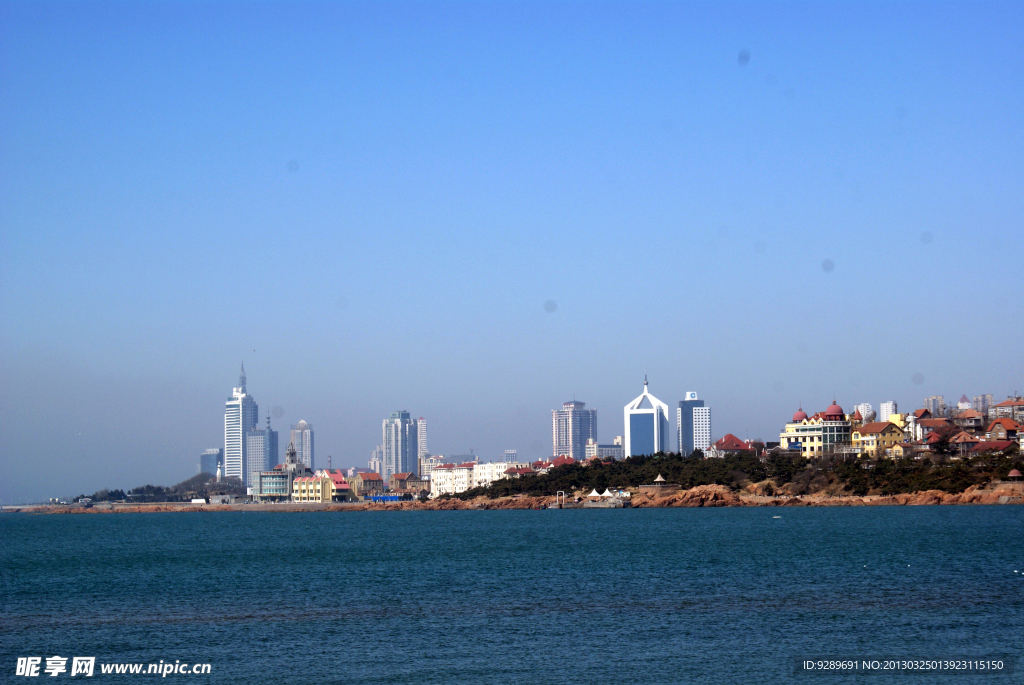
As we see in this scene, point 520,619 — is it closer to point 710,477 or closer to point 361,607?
point 361,607

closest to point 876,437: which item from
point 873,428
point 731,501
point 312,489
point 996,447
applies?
point 873,428

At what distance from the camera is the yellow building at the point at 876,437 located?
126 m

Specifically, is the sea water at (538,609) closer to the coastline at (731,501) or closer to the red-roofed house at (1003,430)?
the coastline at (731,501)

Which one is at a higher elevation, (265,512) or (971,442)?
(971,442)

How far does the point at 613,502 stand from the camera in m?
124

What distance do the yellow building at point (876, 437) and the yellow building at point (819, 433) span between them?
159cm

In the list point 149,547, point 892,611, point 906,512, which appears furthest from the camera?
point 906,512

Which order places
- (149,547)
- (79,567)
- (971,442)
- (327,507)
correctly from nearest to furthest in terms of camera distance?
(79,567) < (149,547) < (971,442) < (327,507)

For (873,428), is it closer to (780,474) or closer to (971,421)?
(971,421)

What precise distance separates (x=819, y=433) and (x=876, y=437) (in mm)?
7284

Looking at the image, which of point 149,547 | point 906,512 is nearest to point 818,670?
point 149,547

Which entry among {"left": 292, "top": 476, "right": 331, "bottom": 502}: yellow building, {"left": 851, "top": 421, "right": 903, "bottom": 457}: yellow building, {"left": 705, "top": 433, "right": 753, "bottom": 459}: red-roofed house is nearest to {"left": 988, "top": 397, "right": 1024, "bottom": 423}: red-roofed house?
{"left": 851, "top": 421, "right": 903, "bottom": 457}: yellow building

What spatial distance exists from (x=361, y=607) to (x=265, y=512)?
143708 millimetres

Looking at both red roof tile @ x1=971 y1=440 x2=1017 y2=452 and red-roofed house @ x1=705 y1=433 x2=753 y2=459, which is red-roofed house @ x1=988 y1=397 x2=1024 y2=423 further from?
red-roofed house @ x1=705 y1=433 x2=753 y2=459
